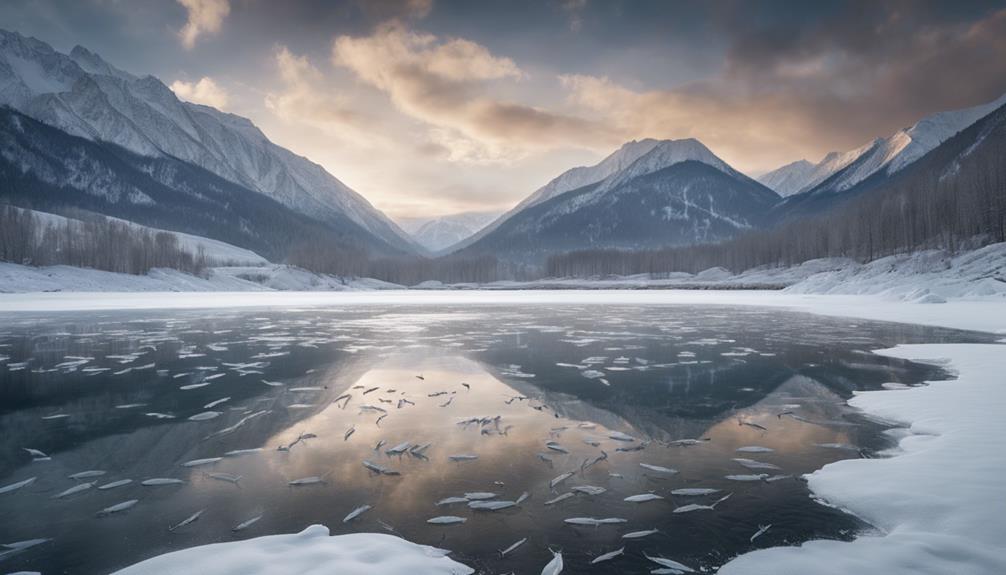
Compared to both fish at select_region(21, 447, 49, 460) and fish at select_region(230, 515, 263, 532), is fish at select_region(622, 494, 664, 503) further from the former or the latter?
fish at select_region(21, 447, 49, 460)

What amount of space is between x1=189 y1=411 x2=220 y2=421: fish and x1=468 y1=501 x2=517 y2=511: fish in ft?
18.1

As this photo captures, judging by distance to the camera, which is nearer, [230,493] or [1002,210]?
[230,493]

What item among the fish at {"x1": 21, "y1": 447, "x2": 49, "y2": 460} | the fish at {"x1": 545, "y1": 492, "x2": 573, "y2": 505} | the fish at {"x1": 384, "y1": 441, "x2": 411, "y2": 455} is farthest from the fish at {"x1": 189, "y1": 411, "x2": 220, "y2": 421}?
the fish at {"x1": 545, "y1": 492, "x2": 573, "y2": 505}

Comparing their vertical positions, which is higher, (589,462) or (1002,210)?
(1002,210)

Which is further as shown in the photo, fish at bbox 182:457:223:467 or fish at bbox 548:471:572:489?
fish at bbox 182:457:223:467

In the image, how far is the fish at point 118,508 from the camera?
4.49m

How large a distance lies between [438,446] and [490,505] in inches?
81.0

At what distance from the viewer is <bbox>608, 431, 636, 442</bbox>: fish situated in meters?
6.74

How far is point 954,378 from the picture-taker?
10.1m

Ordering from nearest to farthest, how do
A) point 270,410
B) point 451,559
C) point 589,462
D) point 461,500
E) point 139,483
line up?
point 451,559
point 461,500
point 139,483
point 589,462
point 270,410

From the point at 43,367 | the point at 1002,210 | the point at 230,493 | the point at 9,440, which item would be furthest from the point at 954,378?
the point at 1002,210

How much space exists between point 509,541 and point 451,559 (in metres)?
0.55

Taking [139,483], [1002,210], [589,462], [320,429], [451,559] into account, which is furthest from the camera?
[1002,210]

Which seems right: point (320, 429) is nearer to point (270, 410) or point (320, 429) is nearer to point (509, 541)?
point (270, 410)
